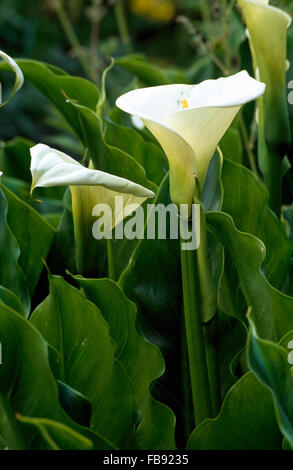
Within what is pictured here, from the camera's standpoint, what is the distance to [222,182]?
0.64 m

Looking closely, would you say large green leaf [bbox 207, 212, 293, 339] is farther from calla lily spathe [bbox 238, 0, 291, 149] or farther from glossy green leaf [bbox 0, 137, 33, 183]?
glossy green leaf [bbox 0, 137, 33, 183]

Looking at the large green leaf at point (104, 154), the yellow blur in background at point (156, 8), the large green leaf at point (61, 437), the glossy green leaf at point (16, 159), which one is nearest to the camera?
the large green leaf at point (61, 437)

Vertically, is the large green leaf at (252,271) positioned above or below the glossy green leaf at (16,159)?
below

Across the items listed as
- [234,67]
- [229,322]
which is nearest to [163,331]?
[229,322]

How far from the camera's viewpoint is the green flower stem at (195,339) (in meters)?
0.53

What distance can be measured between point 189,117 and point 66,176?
98 mm

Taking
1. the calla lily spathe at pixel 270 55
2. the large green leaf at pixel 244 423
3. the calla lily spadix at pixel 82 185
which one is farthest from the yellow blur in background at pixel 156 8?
the large green leaf at pixel 244 423

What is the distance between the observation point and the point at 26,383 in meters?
0.46

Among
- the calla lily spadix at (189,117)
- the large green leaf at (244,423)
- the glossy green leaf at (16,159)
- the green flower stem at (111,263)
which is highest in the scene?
the glossy green leaf at (16,159)

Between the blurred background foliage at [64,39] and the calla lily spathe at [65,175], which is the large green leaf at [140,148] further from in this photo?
the blurred background foliage at [64,39]

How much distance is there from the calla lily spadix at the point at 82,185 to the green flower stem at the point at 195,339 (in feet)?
0.22

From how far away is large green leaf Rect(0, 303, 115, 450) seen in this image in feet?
1.48

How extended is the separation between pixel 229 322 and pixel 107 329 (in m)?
0.12

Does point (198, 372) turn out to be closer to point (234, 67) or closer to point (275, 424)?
point (275, 424)
